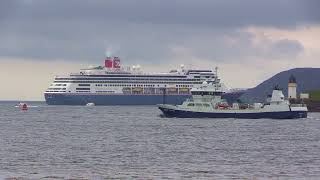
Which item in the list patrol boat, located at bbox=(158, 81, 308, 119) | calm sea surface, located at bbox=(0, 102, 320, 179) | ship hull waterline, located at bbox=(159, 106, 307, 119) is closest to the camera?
calm sea surface, located at bbox=(0, 102, 320, 179)

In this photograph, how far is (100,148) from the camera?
259 ft

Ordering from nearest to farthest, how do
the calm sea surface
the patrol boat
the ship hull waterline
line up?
the calm sea surface → the patrol boat → the ship hull waterline

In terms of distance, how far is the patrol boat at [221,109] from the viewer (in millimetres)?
146875

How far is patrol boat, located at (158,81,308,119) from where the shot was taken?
147 meters

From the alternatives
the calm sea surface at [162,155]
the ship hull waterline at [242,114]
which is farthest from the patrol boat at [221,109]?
the calm sea surface at [162,155]

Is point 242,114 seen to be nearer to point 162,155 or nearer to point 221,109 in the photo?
point 221,109

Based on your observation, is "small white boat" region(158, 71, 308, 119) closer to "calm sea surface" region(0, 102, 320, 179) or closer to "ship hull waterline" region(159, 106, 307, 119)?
"ship hull waterline" region(159, 106, 307, 119)

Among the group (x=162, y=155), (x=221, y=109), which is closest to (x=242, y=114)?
(x=221, y=109)

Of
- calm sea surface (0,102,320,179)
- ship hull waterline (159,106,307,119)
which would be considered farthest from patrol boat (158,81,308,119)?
calm sea surface (0,102,320,179)

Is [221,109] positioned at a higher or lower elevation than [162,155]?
higher

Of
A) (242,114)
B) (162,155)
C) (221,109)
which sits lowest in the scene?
(162,155)

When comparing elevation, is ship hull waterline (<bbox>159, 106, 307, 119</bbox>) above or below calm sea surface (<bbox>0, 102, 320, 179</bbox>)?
above

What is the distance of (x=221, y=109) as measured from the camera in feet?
484

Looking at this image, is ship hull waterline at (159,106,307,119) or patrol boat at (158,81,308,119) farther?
ship hull waterline at (159,106,307,119)
